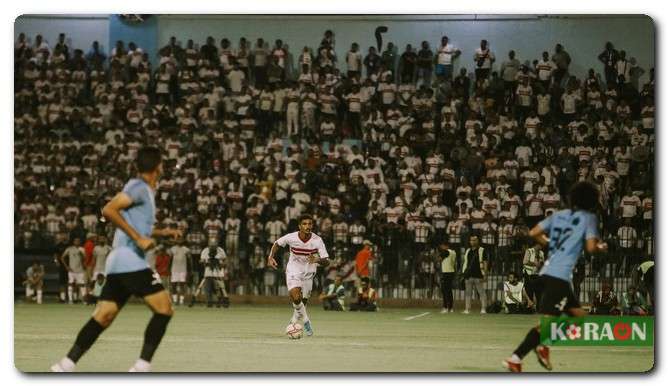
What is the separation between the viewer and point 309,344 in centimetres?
1495

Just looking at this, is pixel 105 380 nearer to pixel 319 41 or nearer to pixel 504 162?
pixel 319 41

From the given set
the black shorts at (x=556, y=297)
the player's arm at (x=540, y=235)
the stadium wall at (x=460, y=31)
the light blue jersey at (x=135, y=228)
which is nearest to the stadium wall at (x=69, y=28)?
the stadium wall at (x=460, y=31)

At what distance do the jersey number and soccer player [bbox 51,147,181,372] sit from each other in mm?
3472

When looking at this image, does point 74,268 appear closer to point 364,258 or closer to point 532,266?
point 364,258

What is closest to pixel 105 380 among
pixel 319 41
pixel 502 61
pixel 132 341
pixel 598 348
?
pixel 132 341

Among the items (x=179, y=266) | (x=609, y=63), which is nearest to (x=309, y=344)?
(x=609, y=63)

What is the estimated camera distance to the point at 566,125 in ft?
71.5

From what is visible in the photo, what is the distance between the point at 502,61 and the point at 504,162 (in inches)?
125

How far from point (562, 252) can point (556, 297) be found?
408mm

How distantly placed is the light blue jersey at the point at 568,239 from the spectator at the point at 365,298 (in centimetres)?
1139

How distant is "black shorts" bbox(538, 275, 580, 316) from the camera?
1105 cm

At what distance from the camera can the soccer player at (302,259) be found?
1606 centimetres

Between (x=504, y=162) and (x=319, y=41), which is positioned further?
(x=504, y=162)

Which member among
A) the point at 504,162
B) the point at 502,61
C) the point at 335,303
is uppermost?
the point at 502,61
